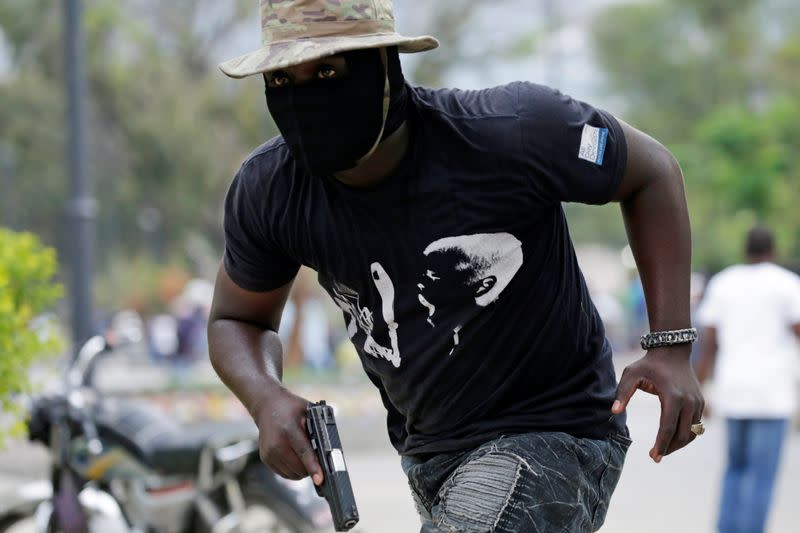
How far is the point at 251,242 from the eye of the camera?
3.33 meters

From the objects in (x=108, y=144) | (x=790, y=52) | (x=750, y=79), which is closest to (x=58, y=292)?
(x=108, y=144)

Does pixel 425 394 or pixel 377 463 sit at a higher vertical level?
pixel 425 394

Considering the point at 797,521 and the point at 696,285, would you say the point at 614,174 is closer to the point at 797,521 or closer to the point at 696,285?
the point at 797,521

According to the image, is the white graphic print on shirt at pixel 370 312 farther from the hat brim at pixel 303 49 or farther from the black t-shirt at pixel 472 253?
the hat brim at pixel 303 49

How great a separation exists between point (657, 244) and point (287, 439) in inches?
36.7

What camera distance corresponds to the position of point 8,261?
551 cm

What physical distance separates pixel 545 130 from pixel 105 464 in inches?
140

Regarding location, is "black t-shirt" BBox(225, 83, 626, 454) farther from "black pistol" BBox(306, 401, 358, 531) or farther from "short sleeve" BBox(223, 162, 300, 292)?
"black pistol" BBox(306, 401, 358, 531)

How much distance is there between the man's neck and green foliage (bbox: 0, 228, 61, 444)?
2240mm

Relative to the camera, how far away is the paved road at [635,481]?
28.2ft

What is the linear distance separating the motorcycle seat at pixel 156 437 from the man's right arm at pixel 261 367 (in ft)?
8.65

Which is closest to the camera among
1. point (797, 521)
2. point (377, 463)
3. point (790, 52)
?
point (797, 521)

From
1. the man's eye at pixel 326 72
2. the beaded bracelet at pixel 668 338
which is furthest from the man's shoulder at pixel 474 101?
the beaded bracelet at pixel 668 338

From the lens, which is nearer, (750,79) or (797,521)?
(797,521)
